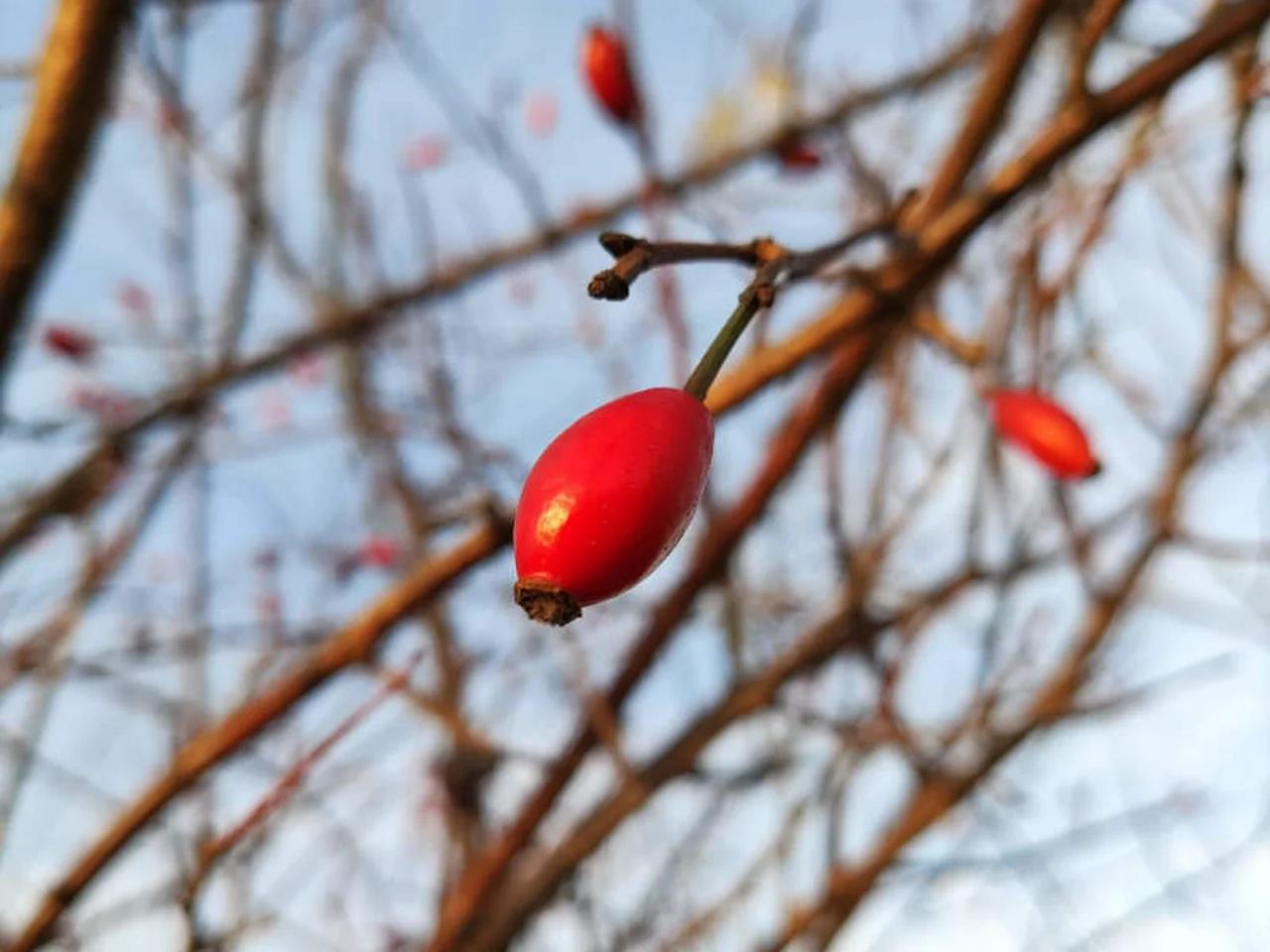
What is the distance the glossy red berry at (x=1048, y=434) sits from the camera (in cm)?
92

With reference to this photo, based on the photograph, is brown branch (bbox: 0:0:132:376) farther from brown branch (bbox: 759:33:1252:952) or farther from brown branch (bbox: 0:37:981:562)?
brown branch (bbox: 759:33:1252:952)

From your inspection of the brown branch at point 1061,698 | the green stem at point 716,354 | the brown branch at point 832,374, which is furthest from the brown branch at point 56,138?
the brown branch at point 1061,698

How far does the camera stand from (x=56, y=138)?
1.36 meters

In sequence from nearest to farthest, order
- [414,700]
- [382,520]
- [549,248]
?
1. [414,700]
2. [549,248]
3. [382,520]

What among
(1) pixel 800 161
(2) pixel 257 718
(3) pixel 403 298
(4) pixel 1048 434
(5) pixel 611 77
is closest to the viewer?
(4) pixel 1048 434

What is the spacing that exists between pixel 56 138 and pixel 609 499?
1.19 meters

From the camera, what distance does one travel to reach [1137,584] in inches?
73.4

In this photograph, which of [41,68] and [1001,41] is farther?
[41,68]

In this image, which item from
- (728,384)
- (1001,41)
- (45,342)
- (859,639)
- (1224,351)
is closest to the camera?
(728,384)

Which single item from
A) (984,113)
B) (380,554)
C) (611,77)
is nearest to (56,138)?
(611,77)

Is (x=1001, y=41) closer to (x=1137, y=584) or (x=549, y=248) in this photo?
(x=1137, y=584)

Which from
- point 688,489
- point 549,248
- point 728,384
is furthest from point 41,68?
point 549,248

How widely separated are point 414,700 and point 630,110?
4.55ft

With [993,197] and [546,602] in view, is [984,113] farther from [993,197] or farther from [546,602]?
[546,602]
